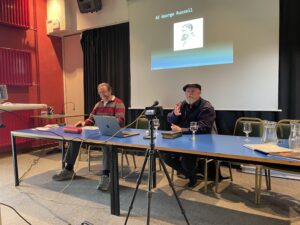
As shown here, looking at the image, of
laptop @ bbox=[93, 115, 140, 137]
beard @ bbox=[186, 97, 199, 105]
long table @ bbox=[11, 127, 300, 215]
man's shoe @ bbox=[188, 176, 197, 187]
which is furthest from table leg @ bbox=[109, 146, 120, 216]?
beard @ bbox=[186, 97, 199, 105]

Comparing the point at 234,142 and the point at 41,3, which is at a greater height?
the point at 41,3

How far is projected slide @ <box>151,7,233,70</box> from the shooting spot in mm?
3586

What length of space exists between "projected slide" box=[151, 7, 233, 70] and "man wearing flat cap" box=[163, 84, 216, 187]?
0.90 m

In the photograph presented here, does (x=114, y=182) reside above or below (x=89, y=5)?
below

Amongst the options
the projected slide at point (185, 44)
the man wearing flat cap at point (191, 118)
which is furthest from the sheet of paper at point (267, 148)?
the projected slide at point (185, 44)

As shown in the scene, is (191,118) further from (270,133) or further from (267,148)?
(267,148)

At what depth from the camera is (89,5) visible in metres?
4.75

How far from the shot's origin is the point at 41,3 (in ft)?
17.0

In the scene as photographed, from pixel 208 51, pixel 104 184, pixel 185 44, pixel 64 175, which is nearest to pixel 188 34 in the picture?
pixel 185 44

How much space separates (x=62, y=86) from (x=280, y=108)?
4.37 m

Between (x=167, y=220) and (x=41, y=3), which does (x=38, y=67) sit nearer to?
(x=41, y=3)

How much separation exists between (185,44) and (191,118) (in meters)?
1.39

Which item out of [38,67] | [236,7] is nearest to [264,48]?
[236,7]

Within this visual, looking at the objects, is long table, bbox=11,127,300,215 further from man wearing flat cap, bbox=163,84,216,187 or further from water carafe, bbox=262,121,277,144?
man wearing flat cap, bbox=163,84,216,187
